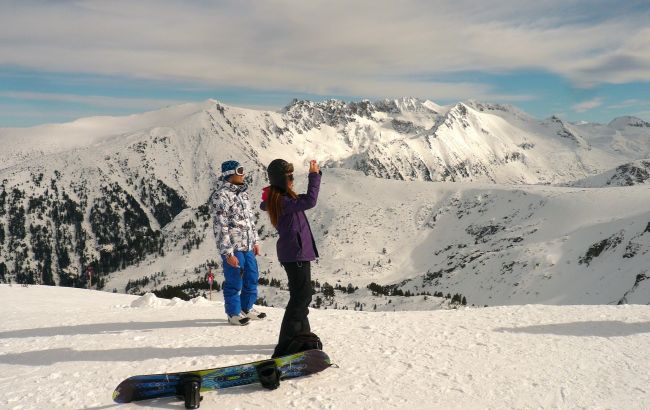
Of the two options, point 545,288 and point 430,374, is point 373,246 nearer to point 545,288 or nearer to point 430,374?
point 545,288

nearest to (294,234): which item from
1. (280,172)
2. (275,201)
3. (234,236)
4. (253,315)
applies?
(275,201)

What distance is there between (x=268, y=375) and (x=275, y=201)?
276cm

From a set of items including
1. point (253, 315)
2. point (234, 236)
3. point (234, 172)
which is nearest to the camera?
point (234, 236)

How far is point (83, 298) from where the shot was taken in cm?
1997

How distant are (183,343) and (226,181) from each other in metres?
3.44

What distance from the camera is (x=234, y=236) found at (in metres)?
9.55

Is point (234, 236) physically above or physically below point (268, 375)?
above

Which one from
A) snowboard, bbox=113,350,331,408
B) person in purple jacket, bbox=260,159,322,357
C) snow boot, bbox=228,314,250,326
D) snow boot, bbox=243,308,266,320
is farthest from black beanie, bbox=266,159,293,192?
snow boot, bbox=243,308,266,320

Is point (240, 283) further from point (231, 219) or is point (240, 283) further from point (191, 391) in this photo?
point (191, 391)

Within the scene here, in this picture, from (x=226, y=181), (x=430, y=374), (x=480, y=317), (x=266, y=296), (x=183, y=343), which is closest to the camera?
(x=430, y=374)

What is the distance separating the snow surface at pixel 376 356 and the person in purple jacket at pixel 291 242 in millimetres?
951

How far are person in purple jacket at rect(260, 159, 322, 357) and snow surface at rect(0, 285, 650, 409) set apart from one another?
0.95 meters

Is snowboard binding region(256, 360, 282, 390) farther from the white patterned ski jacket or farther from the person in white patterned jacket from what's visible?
the white patterned ski jacket

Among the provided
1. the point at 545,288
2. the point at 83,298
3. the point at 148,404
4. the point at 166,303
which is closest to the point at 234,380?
the point at 148,404
